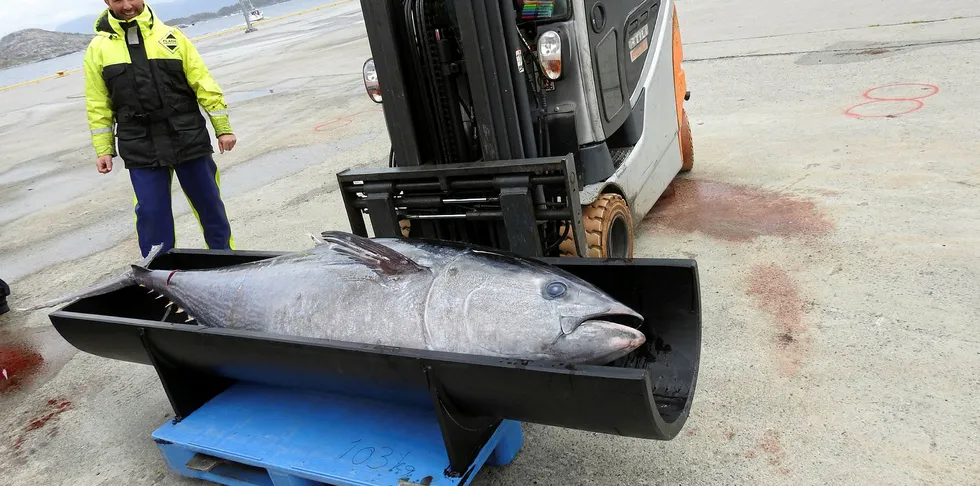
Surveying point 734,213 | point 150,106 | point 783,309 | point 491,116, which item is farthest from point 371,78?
point 734,213

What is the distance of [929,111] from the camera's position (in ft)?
16.4

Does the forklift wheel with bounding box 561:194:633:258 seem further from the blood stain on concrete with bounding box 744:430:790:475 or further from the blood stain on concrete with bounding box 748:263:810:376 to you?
the blood stain on concrete with bounding box 744:430:790:475

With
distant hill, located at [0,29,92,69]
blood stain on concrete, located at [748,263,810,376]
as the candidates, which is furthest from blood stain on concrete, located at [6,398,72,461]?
distant hill, located at [0,29,92,69]

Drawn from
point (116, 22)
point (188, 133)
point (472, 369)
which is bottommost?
point (472, 369)

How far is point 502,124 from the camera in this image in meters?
2.73

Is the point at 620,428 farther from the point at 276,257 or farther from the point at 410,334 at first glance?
the point at 276,257

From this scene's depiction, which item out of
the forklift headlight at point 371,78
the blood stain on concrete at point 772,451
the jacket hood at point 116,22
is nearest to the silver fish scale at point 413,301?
the blood stain on concrete at point 772,451

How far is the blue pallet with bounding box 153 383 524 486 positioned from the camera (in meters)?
2.02

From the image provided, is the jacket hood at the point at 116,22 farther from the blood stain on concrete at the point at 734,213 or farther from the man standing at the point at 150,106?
the blood stain on concrete at the point at 734,213

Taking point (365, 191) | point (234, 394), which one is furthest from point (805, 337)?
point (234, 394)

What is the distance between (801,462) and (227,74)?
53.4 ft

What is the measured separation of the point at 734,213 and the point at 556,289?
256 cm

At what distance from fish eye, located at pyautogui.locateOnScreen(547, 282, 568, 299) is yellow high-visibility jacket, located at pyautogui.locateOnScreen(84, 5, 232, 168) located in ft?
9.24

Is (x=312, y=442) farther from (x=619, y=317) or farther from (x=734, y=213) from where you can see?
(x=734, y=213)
